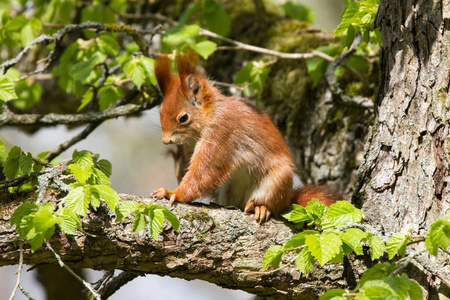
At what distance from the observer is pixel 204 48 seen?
2854 millimetres

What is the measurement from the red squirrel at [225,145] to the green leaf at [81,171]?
66 centimetres

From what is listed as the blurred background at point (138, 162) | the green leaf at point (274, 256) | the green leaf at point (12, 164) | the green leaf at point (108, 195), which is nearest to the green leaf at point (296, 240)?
the green leaf at point (274, 256)

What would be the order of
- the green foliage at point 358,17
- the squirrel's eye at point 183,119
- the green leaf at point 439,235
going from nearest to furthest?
1. the green leaf at point 439,235
2. the green foliage at point 358,17
3. the squirrel's eye at point 183,119

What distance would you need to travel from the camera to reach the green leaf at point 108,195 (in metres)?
1.66

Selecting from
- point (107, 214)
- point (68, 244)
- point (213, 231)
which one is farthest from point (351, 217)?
point (68, 244)

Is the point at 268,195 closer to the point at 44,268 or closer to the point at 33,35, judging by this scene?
the point at 33,35

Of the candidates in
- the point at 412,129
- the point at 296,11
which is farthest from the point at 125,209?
the point at 296,11

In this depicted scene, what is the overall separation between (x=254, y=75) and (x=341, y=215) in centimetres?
137

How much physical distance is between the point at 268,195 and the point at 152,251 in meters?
0.66

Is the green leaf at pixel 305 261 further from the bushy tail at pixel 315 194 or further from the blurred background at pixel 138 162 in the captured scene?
the blurred background at pixel 138 162

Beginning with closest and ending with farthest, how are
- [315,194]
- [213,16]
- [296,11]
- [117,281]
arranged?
[117,281] < [315,194] < [213,16] < [296,11]

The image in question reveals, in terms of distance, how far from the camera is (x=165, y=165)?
841 centimetres

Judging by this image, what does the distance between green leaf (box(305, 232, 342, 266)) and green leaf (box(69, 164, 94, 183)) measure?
0.67 meters

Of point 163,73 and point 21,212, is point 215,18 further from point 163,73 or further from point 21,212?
point 21,212
